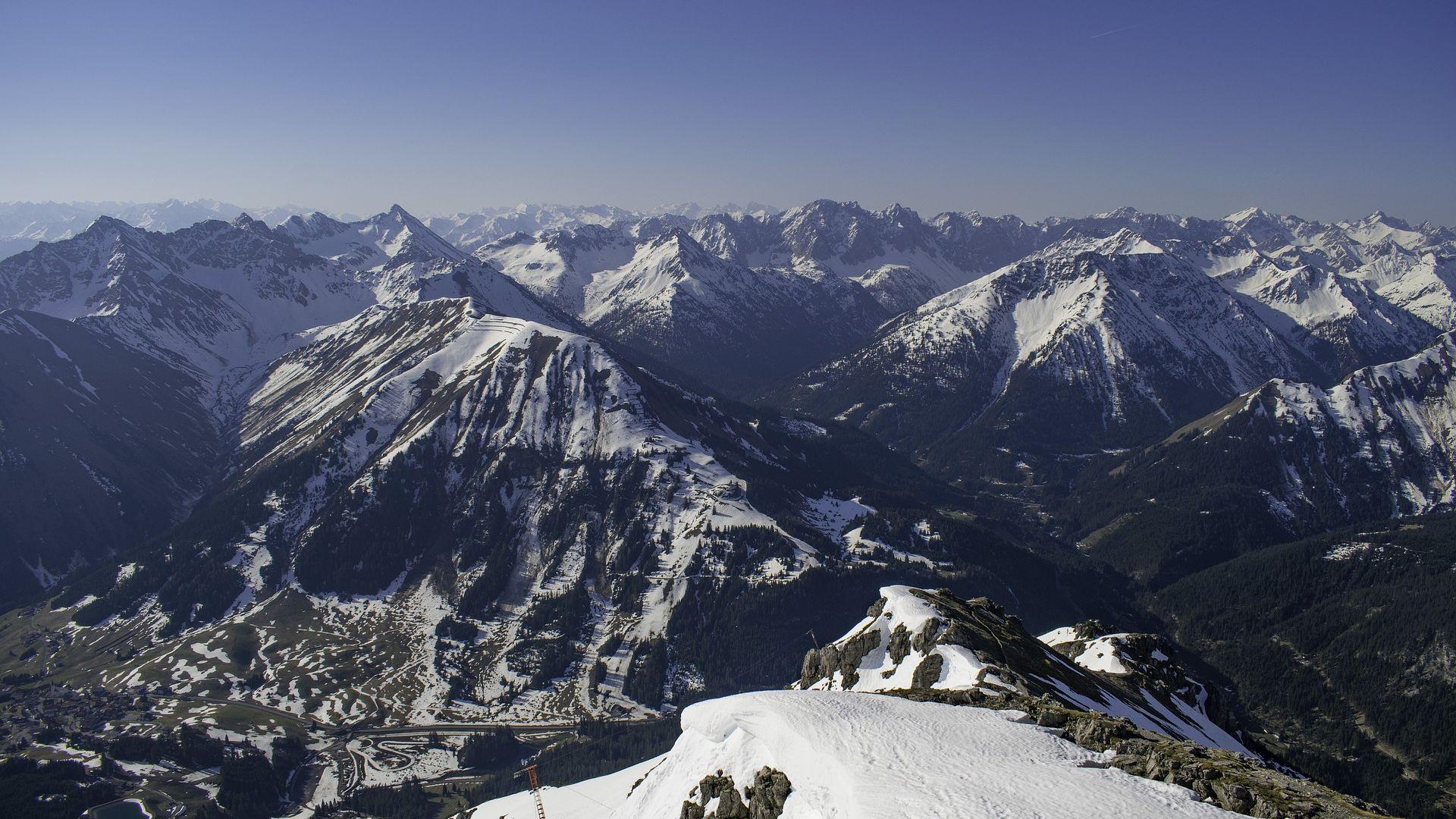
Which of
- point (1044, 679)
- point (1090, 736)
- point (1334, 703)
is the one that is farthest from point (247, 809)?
point (1334, 703)

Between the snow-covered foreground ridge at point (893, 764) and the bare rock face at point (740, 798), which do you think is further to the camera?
the bare rock face at point (740, 798)

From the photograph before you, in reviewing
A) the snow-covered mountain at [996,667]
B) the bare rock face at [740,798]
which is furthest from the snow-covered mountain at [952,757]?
the snow-covered mountain at [996,667]

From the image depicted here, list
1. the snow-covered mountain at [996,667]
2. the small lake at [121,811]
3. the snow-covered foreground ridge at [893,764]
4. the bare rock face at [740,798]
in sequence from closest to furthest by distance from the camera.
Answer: the snow-covered foreground ridge at [893,764], the bare rock face at [740,798], the snow-covered mountain at [996,667], the small lake at [121,811]

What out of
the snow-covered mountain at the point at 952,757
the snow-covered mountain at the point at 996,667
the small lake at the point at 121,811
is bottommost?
the small lake at the point at 121,811

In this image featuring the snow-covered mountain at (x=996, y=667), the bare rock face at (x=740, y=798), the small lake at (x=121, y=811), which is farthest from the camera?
the small lake at (x=121, y=811)

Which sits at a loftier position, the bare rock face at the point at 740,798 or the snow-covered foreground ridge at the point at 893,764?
the snow-covered foreground ridge at the point at 893,764

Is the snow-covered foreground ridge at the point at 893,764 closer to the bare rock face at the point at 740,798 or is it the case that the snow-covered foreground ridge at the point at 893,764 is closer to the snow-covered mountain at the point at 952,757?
the snow-covered mountain at the point at 952,757
